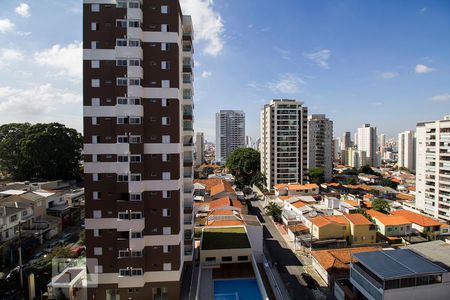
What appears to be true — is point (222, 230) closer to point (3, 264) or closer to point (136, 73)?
point (136, 73)

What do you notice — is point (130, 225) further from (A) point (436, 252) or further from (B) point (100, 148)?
(A) point (436, 252)

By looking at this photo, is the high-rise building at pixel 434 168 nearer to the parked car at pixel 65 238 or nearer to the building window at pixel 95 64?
the building window at pixel 95 64

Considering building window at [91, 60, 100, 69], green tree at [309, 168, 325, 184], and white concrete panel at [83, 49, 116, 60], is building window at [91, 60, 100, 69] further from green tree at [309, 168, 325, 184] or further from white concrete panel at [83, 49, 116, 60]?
green tree at [309, 168, 325, 184]

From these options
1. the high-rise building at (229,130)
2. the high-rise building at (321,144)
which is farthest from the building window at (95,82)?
the high-rise building at (229,130)

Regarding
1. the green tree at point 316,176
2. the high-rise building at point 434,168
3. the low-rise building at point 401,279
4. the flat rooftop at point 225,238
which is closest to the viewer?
the low-rise building at point 401,279

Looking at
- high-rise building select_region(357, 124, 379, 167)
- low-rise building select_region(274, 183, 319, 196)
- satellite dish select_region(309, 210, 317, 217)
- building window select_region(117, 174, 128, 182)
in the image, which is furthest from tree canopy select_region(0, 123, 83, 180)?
high-rise building select_region(357, 124, 379, 167)
